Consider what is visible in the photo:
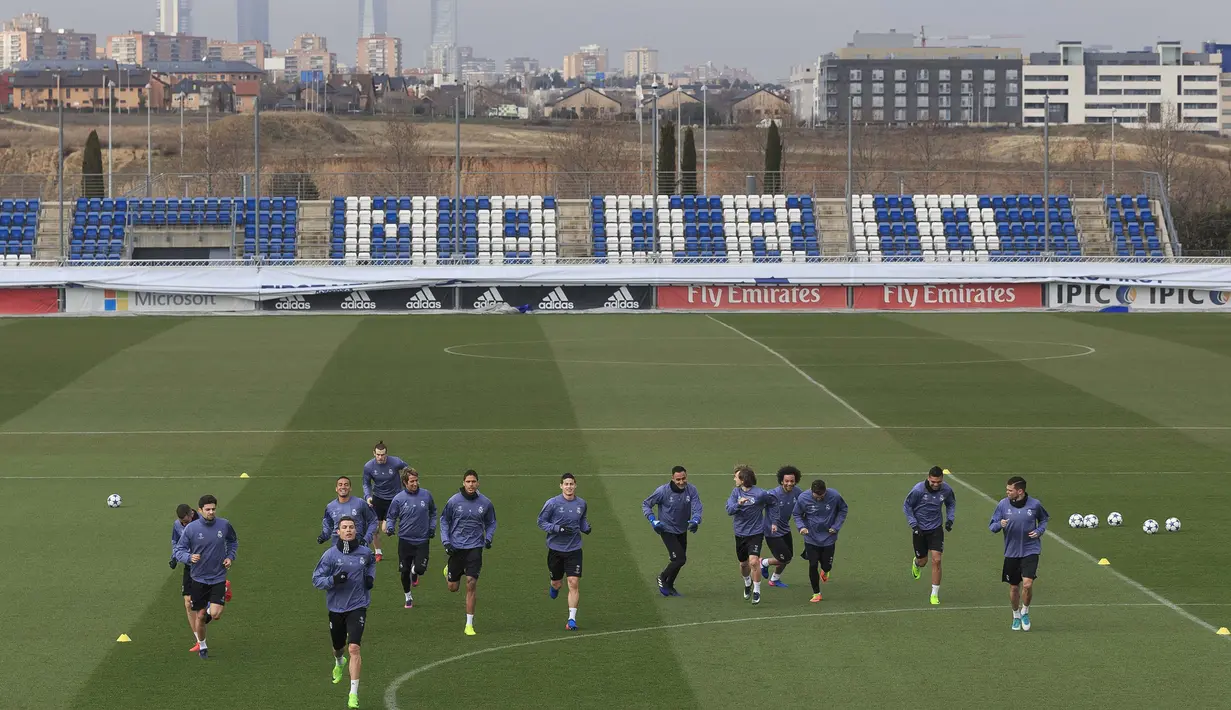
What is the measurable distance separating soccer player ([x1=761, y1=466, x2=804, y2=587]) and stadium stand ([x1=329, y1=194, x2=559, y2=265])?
53.0 meters

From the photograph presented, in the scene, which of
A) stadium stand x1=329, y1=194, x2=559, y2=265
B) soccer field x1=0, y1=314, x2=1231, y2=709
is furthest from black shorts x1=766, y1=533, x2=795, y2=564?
stadium stand x1=329, y1=194, x2=559, y2=265

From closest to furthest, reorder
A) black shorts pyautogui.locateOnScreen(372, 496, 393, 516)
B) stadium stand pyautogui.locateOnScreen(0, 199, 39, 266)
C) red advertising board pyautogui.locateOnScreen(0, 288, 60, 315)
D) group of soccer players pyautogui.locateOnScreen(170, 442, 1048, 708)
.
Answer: group of soccer players pyautogui.locateOnScreen(170, 442, 1048, 708), black shorts pyautogui.locateOnScreen(372, 496, 393, 516), red advertising board pyautogui.locateOnScreen(0, 288, 60, 315), stadium stand pyautogui.locateOnScreen(0, 199, 39, 266)

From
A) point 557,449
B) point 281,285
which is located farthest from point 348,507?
point 281,285

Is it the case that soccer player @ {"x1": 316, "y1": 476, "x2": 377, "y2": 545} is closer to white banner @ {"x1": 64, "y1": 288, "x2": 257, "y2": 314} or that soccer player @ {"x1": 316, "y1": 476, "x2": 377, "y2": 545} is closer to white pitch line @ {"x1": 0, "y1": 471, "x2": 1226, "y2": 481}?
white pitch line @ {"x1": 0, "y1": 471, "x2": 1226, "y2": 481}

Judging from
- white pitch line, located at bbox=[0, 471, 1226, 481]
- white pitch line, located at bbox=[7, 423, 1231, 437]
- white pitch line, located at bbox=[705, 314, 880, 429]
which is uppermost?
white pitch line, located at bbox=[705, 314, 880, 429]

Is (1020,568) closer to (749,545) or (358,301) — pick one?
(749,545)

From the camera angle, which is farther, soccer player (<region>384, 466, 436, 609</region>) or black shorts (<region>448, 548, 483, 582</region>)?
soccer player (<region>384, 466, 436, 609</region>)

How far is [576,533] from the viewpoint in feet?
60.8

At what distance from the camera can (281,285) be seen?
6084 centimetres

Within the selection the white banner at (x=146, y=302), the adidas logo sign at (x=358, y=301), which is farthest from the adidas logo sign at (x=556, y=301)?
the white banner at (x=146, y=302)

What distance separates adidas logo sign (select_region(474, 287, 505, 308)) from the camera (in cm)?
6081

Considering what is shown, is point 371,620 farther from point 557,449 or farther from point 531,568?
point 557,449

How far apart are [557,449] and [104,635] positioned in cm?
1418

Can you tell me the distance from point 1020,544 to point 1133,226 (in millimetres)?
61773
